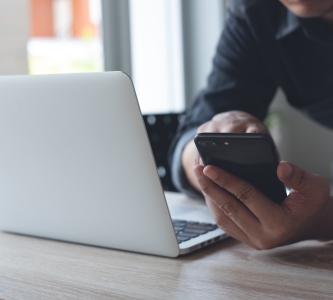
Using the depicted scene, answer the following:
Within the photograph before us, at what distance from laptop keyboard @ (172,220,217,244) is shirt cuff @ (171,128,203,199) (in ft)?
0.89

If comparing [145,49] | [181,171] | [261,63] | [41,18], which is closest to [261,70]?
[261,63]

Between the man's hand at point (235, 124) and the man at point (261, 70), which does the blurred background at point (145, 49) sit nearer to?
the man at point (261, 70)

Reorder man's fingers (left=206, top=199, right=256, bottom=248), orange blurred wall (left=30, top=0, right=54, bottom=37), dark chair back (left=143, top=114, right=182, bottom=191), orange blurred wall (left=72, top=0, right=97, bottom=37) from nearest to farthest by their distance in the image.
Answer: man's fingers (left=206, top=199, right=256, bottom=248), dark chair back (left=143, top=114, right=182, bottom=191), orange blurred wall (left=30, top=0, right=54, bottom=37), orange blurred wall (left=72, top=0, right=97, bottom=37)

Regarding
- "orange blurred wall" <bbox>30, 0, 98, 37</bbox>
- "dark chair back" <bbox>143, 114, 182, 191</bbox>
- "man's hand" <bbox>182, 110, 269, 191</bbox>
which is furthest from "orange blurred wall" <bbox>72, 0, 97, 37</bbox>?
"man's hand" <bbox>182, 110, 269, 191</bbox>

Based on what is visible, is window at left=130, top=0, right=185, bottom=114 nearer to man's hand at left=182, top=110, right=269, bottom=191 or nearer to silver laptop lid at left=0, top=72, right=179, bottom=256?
man's hand at left=182, top=110, right=269, bottom=191

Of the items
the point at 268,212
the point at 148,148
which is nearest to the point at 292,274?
the point at 268,212

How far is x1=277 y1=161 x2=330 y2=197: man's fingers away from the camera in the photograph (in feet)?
2.03

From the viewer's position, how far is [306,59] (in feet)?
4.56

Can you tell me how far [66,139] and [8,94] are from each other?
0.37 feet

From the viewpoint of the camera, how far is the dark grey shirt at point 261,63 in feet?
4.36

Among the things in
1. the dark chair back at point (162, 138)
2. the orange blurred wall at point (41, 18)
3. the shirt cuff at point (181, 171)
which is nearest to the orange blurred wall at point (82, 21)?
the orange blurred wall at point (41, 18)

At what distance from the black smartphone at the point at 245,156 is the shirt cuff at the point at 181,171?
484 millimetres

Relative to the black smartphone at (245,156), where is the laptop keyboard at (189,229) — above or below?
below

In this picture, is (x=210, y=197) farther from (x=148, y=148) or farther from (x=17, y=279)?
(x=17, y=279)
